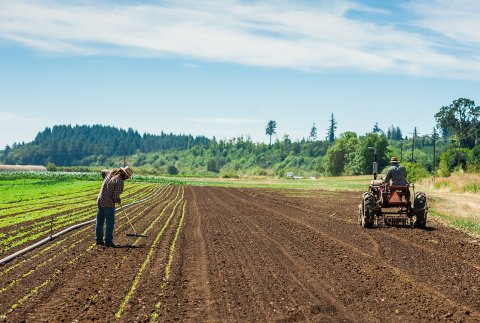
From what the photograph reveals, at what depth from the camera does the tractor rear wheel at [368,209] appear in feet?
59.8

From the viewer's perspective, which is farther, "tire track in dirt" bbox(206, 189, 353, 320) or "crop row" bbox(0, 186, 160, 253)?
"crop row" bbox(0, 186, 160, 253)

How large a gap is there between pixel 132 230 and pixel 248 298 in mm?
9364

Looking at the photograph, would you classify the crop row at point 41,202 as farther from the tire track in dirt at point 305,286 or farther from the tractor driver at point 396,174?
the tire track in dirt at point 305,286

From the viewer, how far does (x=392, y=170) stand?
18.3m

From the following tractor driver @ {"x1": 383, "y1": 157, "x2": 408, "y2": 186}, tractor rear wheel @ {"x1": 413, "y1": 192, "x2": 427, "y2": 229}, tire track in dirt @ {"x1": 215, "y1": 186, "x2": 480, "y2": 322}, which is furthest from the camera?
tractor driver @ {"x1": 383, "y1": 157, "x2": 408, "y2": 186}

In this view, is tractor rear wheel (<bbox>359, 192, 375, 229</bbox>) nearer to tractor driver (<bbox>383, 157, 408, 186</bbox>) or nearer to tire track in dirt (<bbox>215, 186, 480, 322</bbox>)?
tractor driver (<bbox>383, 157, 408, 186</bbox>)

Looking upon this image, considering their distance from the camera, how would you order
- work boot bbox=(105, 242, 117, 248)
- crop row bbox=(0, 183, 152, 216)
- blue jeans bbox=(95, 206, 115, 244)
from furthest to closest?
crop row bbox=(0, 183, 152, 216)
blue jeans bbox=(95, 206, 115, 244)
work boot bbox=(105, 242, 117, 248)

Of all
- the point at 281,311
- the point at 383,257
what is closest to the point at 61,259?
the point at 281,311

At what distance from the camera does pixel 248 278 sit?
10.4 metres

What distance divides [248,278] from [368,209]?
8.95 meters

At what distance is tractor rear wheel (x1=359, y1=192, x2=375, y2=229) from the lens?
59.8 feet

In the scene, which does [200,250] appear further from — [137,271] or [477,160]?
[477,160]

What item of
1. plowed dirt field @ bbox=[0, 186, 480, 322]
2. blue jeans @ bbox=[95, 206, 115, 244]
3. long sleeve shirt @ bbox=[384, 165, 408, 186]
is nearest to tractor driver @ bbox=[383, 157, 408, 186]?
long sleeve shirt @ bbox=[384, 165, 408, 186]

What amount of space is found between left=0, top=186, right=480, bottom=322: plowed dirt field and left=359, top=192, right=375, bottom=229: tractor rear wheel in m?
1.10
